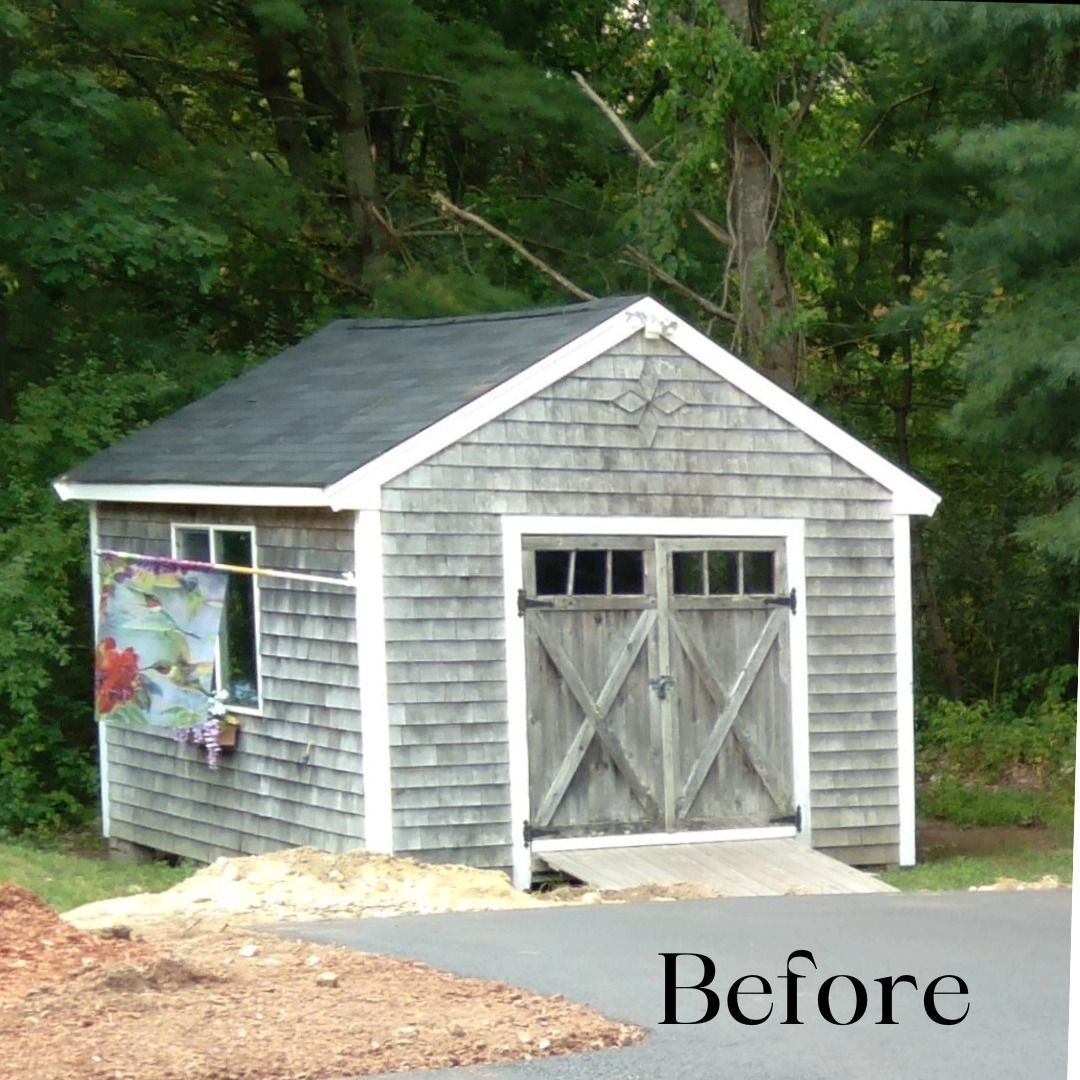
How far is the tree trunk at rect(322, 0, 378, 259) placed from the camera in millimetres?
22703

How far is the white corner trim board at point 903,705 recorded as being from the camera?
48.1 feet

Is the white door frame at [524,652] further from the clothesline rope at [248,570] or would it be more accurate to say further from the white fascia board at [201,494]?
the white fascia board at [201,494]

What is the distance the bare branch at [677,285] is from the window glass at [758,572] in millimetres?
6342

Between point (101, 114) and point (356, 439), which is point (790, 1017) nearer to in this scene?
point (356, 439)

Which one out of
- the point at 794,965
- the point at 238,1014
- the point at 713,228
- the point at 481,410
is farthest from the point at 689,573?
the point at 238,1014

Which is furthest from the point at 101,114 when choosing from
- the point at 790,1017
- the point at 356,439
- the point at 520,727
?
the point at 790,1017

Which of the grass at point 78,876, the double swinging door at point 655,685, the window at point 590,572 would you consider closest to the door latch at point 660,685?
the double swinging door at point 655,685

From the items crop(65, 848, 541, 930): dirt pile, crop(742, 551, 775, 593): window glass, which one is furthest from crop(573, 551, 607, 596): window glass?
crop(65, 848, 541, 930): dirt pile

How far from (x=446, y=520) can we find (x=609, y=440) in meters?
1.34

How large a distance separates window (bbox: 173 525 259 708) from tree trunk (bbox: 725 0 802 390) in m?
7.32

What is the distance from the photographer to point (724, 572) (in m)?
14.5

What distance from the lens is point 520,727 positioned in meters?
13.3

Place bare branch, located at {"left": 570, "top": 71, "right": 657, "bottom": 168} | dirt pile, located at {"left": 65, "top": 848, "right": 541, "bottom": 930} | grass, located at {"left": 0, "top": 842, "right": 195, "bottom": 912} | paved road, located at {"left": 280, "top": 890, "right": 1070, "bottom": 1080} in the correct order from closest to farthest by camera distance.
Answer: paved road, located at {"left": 280, "top": 890, "right": 1070, "bottom": 1080} < dirt pile, located at {"left": 65, "top": 848, "right": 541, "bottom": 930} < grass, located at {"left": 0, "top": 842, "right": 195, "bottom": 912} < bare branch, located at {"left": 570, "top": 71, "right": 657, "bottom": 168}

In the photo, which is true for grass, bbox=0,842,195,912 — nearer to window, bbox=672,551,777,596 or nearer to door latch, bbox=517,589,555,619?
door latch, bbox=517,589,555,619
